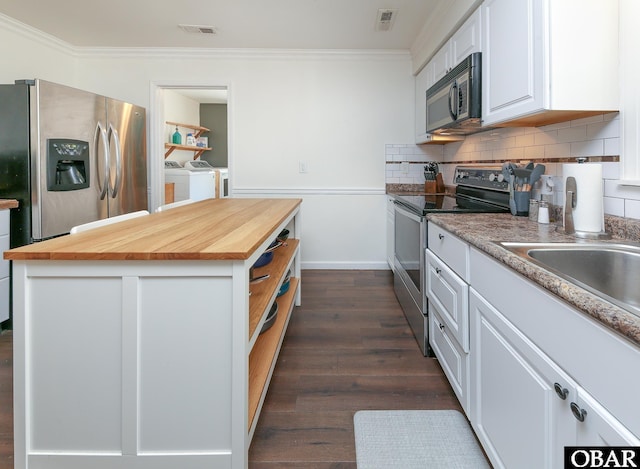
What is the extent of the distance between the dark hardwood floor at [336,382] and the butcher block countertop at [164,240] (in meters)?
0.78

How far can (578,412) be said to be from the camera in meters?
0.80

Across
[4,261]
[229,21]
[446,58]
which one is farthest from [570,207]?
[4,261]

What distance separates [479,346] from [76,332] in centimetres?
128

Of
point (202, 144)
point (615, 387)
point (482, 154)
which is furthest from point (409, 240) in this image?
point (202, 144)

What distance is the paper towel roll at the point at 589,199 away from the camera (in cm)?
149

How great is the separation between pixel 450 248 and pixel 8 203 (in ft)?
8.71


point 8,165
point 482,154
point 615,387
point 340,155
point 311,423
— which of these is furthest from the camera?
point 340,155

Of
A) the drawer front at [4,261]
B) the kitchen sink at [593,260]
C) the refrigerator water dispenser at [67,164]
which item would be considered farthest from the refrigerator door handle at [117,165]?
the kitchen sink at [593,260]

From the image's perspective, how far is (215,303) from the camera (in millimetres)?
1168

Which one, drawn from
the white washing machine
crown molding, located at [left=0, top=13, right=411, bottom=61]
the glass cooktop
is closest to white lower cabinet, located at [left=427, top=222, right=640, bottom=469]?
the glass cooktop

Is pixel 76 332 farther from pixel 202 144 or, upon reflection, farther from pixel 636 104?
pixel 202 144

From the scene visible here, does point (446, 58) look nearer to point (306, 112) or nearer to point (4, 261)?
point (306, 112)

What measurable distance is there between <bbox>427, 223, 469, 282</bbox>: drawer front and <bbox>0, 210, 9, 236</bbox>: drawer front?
258 cm

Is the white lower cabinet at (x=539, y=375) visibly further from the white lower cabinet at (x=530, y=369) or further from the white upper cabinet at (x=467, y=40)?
the white upper cabinet at (x=467, y=40)
